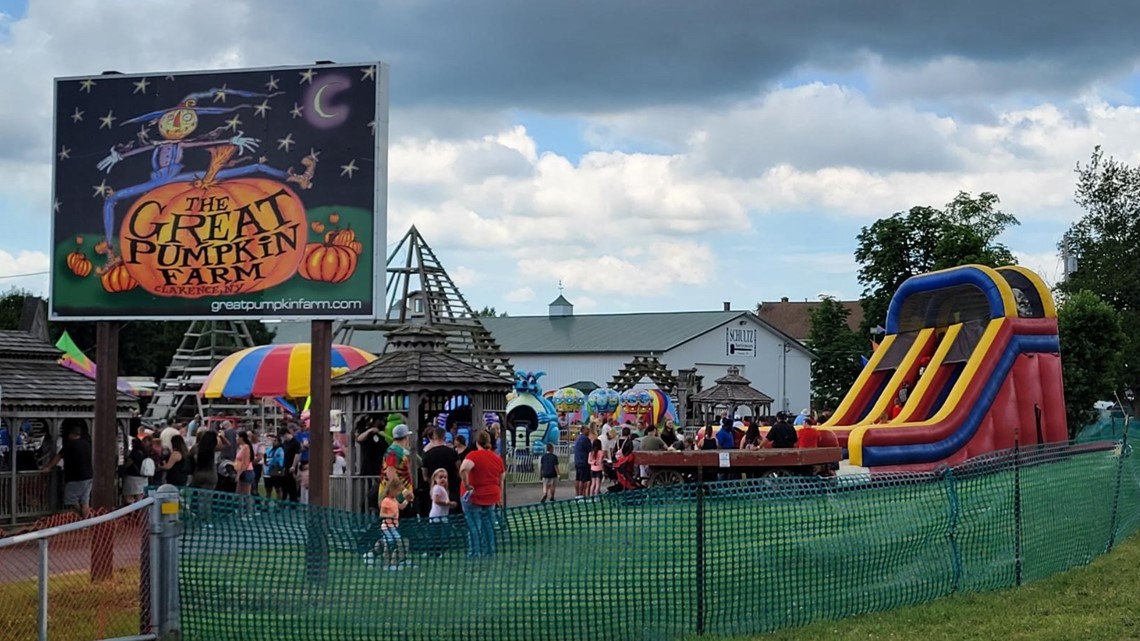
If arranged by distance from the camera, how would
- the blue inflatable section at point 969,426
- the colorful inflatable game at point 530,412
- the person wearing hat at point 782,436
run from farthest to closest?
the colorful inflatable game at point 530,412 < the person wearing hat at point 782,436 < the blue inflatable section at point 969,426

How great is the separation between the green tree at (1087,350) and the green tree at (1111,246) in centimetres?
1575

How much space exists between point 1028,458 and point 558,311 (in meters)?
71.4

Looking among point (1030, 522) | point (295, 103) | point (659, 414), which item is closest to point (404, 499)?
point (295, 103)

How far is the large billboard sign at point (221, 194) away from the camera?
13.3 metres

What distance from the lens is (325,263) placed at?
1336cm

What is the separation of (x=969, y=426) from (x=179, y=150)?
15.6 metres

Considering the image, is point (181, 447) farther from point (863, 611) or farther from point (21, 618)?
point (863, 611)

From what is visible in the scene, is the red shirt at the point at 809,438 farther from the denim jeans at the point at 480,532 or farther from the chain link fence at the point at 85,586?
the chain link fence at the point at 85,586

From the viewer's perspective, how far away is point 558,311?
3351 inches

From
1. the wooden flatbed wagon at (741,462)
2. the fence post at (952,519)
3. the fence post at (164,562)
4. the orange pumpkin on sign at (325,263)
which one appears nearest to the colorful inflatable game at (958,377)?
the wooden flatbed wagon at (741,462)

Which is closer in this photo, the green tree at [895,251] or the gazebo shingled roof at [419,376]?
the gazebo shingled roof at [419,376]

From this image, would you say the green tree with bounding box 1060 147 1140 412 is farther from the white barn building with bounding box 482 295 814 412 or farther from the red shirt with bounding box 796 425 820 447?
the red shirt with bounding box 796 425 820 447

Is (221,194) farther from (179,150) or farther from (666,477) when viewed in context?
(666,477)

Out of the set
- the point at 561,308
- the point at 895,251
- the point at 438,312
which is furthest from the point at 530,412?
the point at 561,308
